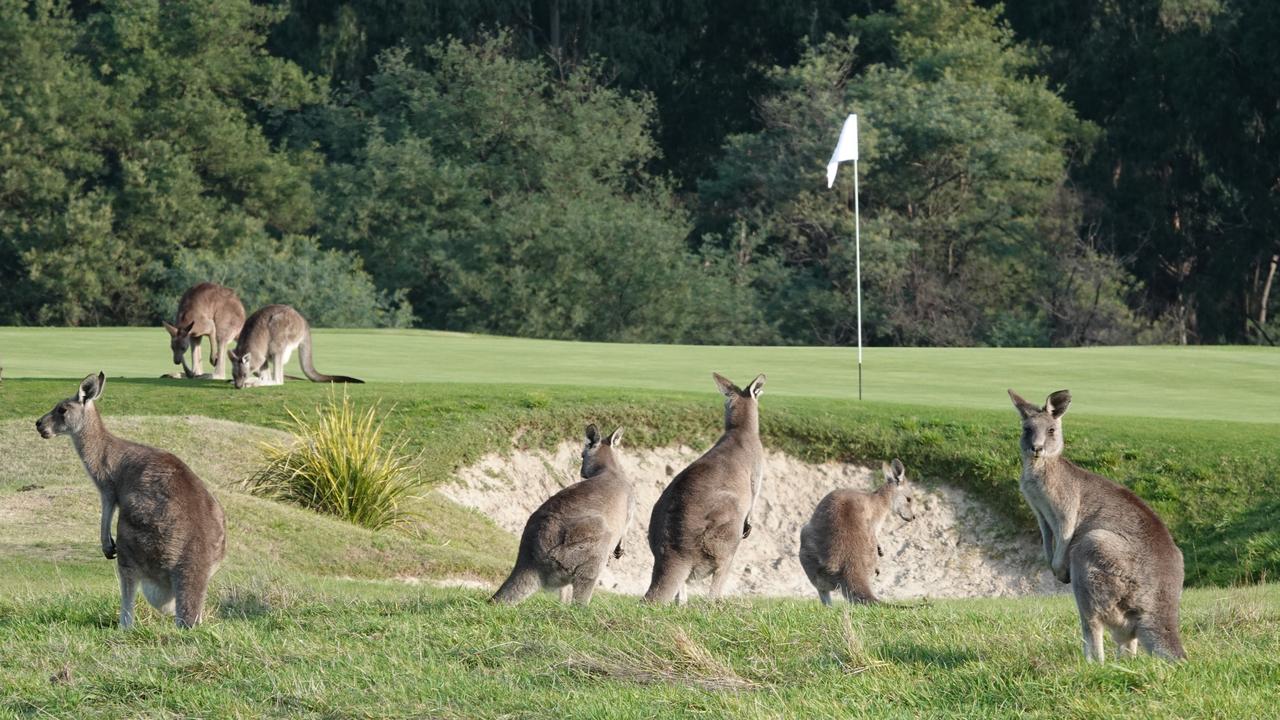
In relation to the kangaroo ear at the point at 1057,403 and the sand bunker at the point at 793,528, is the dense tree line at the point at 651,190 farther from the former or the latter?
the kangaroo ear at the point at 1057,403

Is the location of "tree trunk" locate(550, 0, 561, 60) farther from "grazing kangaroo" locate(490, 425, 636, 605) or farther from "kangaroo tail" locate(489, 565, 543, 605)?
"kangaroo tail" locate(489, 565, 543, 605)

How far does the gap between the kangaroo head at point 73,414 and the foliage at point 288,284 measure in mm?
33076

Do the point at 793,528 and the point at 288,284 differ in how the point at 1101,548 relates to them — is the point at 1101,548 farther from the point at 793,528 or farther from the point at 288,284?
the point at 288,284

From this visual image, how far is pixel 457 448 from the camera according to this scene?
17656mm

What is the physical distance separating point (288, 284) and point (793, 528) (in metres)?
29.4

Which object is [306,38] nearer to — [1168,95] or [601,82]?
[601,82]

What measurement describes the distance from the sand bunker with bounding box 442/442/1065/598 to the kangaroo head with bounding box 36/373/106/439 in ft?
21.3

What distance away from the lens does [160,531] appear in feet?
31.1

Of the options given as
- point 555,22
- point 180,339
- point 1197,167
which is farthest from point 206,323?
point 555,22

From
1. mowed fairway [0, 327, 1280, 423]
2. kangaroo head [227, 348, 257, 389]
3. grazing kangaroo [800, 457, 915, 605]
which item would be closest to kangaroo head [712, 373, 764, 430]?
grazing kangaroo [800, 457, 915, 605]

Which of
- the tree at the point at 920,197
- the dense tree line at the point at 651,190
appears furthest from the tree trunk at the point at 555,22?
the tree at the point at 920,197

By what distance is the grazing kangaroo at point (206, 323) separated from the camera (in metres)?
Answer: 19.7

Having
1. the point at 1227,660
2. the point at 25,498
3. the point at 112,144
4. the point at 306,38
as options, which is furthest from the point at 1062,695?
the point at 306,38

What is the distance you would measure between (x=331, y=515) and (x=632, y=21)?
153 ft
